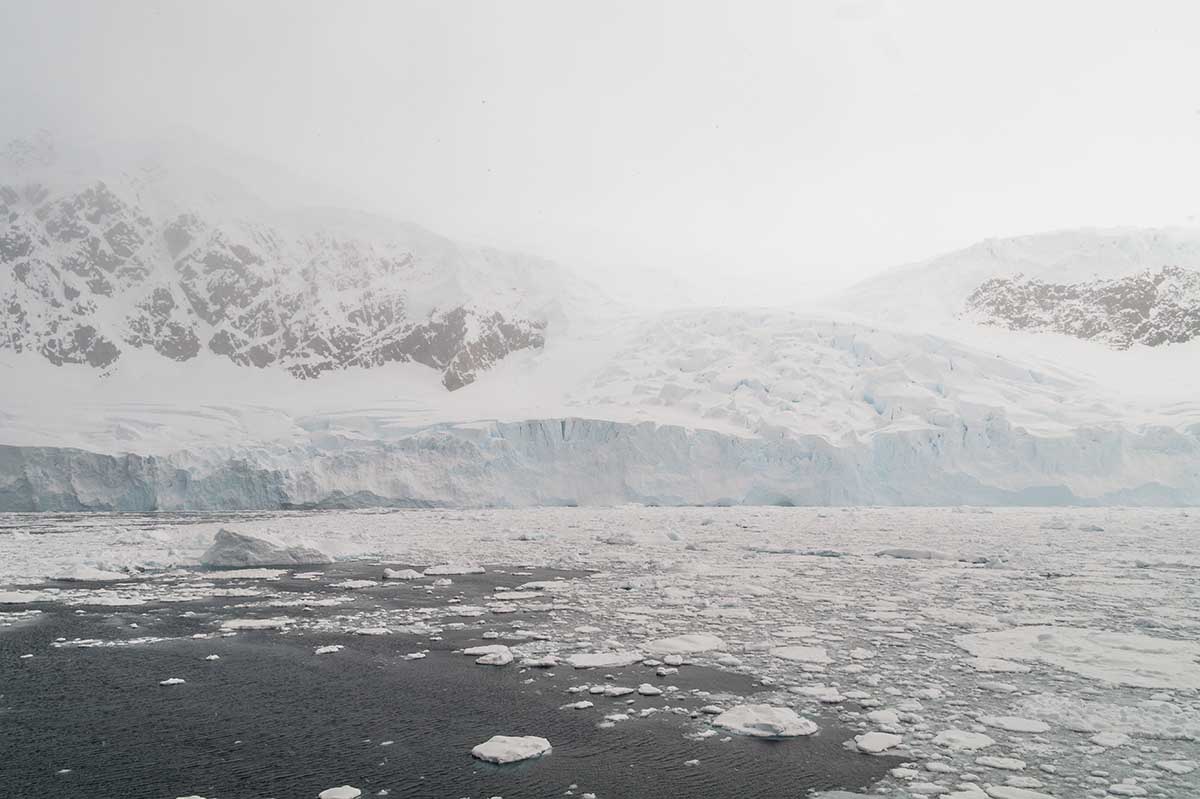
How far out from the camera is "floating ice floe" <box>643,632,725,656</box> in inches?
291

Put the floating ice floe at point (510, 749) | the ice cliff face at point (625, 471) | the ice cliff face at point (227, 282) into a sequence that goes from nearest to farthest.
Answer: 1. the floating ice floe at point (510, 749)
2. the ice cliff face at point (625, 471)
3. the ice cliff face at point (227, 282)

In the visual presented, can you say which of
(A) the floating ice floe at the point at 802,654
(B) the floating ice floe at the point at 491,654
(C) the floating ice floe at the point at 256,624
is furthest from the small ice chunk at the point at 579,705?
(C) the floating ice floe at the point at 256,624

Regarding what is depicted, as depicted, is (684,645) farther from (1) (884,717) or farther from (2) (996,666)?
(2) (996,666)

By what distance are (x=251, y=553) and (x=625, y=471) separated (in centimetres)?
2069

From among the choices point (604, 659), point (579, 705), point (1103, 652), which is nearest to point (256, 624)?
point (604, 659)

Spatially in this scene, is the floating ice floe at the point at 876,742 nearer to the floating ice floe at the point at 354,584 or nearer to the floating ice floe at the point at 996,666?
the floating ice floe at the point at 996,666

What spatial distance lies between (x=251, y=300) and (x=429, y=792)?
188ft

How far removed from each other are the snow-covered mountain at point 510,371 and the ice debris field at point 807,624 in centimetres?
1277

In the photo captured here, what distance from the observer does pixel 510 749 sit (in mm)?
4738

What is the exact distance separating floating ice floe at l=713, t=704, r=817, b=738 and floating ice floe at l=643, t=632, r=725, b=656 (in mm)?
1887

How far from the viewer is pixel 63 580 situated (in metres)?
12.3

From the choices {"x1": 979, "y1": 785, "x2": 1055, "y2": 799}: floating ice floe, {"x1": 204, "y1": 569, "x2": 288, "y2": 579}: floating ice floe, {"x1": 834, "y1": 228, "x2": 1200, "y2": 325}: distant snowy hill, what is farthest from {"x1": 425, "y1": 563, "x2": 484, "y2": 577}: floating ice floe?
{"x1": 834, "y1": 228, "x2": 1200, "y2": 325}: distant snowy hill

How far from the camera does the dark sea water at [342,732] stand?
4305 mm

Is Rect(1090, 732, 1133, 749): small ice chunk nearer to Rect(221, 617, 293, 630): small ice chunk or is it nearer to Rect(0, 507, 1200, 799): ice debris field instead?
Rect(0, 507, 1200, 799): ice debris field
